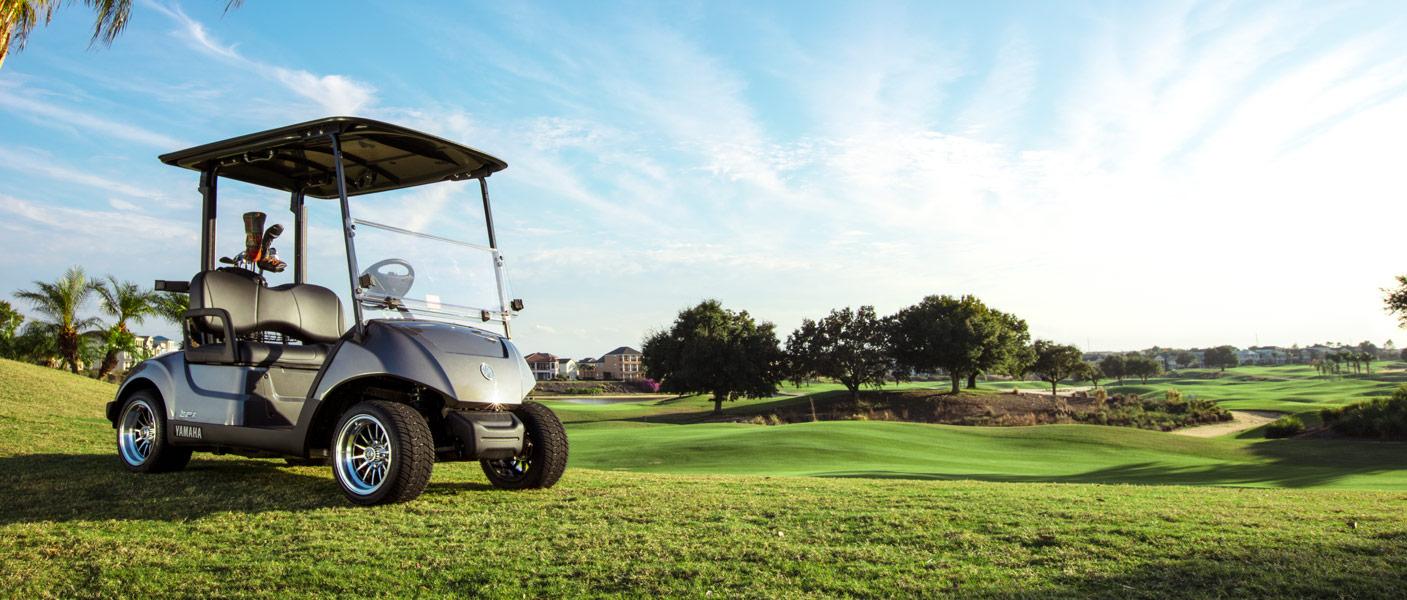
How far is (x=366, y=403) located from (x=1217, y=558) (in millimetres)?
5205

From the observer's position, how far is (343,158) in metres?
7.73

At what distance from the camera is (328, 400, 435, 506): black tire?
18.8ft

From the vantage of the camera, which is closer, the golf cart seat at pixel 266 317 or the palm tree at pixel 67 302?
the golf cart seat at pixel 266 317

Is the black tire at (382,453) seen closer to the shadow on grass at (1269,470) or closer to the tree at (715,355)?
the shadow on grass at (1269,470)

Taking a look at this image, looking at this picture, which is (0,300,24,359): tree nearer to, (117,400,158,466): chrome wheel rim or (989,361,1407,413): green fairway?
(117,400,158,466): chrome wheel rim

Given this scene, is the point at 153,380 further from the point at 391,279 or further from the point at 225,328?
the point at 391,279

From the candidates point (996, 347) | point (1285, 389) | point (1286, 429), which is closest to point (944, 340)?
point (996, 347)

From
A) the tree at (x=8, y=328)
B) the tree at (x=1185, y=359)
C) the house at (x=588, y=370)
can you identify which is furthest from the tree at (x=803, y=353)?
the tree at (x=1185, y=359)

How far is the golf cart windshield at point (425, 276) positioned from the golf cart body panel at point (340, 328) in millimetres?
11

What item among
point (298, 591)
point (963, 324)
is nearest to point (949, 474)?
point (298, 591)

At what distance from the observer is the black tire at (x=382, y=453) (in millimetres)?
5723

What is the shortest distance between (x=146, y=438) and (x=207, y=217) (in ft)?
6.61

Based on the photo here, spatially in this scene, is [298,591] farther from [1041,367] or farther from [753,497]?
[1041,367]

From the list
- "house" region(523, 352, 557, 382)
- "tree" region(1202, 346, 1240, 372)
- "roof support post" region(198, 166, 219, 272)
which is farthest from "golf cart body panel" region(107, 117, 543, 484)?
"tree" region(1202, 346, 1240, 372)
